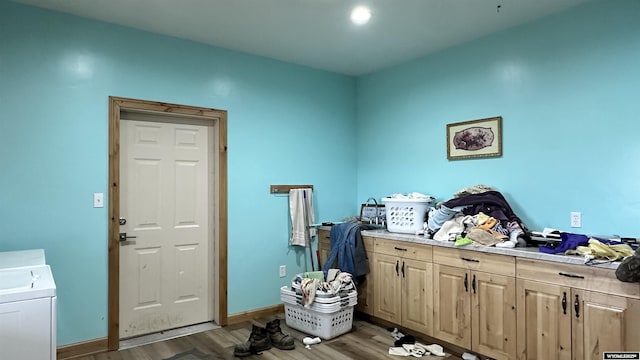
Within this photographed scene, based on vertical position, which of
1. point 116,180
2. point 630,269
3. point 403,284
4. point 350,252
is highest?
point 116,180

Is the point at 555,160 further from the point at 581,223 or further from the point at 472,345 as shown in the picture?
the point at 472,345

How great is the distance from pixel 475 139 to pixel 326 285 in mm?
1918

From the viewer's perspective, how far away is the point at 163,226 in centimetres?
370

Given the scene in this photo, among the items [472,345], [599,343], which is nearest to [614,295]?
[599,343]

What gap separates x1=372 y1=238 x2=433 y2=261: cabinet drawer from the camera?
3.38 metres

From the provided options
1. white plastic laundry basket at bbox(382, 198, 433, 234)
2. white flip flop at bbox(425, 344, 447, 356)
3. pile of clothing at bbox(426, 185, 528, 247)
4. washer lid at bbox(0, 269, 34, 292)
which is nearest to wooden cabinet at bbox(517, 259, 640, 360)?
pile of clothing at bbox(426, 185, 528, 247)

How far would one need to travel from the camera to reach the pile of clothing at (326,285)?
348 centimetres

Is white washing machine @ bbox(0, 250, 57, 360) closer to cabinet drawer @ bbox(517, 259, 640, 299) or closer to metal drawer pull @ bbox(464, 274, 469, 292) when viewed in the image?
metal drawer pull @ bbox(464, 274, 469, 292)

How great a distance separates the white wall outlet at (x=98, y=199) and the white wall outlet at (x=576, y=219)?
3705 mm

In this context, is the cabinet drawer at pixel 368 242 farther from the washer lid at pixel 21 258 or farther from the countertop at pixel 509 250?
the washer lid at pixel 21 258

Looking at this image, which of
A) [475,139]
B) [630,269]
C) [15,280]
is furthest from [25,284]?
[475,139]

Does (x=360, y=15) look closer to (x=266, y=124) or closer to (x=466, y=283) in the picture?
(x=266, y=124)

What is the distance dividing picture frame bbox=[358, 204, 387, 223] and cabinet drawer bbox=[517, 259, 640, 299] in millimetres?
1773

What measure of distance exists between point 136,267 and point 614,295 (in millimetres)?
3572
